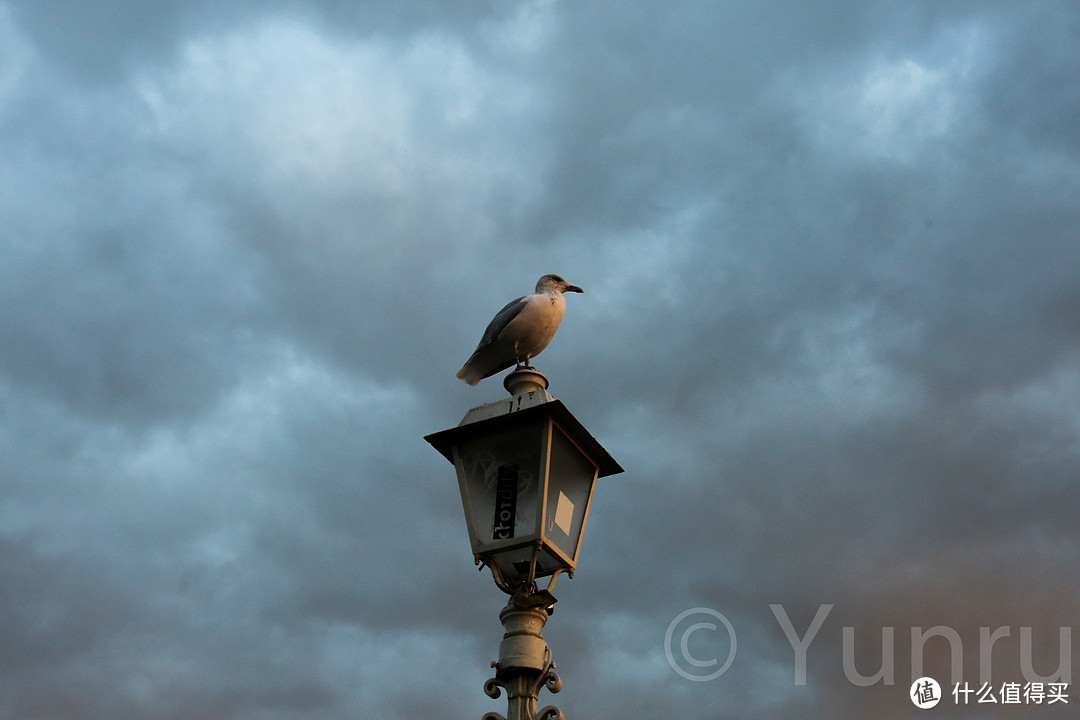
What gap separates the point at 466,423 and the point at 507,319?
5.42 feet

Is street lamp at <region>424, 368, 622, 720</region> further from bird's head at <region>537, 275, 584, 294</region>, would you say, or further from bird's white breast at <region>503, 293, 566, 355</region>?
bird's head at <region>537, 275, 584, 294</region>

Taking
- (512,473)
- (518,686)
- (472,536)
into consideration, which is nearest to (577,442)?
(512,473)

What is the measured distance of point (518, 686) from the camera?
688 centimetres

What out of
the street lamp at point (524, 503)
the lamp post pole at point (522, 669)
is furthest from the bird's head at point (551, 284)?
the lamp post pole at point (522, 669)

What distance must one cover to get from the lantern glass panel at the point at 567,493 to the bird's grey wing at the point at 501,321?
177 cm

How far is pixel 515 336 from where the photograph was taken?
907 cm

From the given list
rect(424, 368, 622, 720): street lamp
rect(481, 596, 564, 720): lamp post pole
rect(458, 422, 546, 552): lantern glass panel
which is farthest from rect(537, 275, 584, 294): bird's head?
rect(481, 596, 564, 720): lamp post pole

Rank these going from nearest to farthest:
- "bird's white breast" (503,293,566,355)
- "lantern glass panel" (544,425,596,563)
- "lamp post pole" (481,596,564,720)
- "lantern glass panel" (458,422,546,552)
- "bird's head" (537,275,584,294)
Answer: "lamp post pole" (481,596,564,720) < "lantern glass panel" (458,422,546,552) < "lantern glass panel" (544,425,596,563) < "bird's white breast" (503,293,566,355) < "bird's head" (537,275,584,294)

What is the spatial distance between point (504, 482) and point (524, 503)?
242 mm

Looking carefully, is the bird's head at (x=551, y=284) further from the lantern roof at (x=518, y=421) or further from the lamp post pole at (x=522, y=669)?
the lamp post pole at (x=522, y=669)

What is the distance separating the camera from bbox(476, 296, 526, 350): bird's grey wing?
9.17 meters

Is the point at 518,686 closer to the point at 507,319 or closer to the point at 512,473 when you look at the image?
the point at 512,473

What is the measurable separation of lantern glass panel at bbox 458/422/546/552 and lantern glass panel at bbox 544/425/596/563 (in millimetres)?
133

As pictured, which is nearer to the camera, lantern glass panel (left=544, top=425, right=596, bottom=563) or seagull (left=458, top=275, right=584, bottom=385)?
lantern glass panel (left=544, top=425, right=596, bottom=563)
